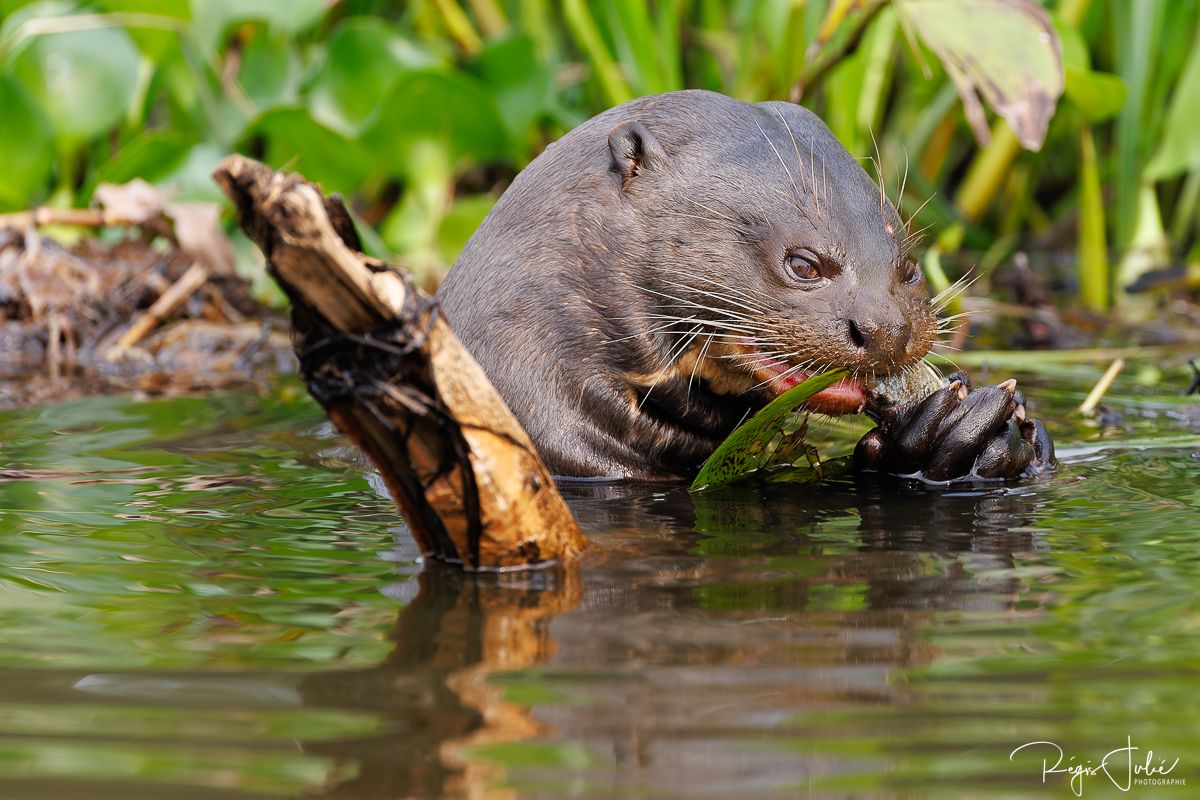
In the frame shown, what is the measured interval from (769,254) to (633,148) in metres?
0.41

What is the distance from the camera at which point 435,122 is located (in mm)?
6699

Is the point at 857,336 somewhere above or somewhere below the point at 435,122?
below

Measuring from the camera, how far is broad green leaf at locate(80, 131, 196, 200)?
250 inches

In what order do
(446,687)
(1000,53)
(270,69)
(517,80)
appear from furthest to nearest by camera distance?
1. (270,69)
2. (517,80)
3. (1000,53)
4. (446,687)

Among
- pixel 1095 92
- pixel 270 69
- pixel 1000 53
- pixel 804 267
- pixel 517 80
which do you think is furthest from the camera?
pixel 270 69

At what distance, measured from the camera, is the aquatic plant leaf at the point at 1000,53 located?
13.5 feet

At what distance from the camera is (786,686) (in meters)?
2.02

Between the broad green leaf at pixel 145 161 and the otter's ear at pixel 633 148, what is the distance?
335cm

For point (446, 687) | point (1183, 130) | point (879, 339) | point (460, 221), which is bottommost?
point (446, 687)

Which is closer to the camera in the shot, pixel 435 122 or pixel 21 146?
pixel 21 146

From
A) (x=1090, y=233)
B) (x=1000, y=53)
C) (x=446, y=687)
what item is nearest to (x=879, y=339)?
(x=1000, y=53)

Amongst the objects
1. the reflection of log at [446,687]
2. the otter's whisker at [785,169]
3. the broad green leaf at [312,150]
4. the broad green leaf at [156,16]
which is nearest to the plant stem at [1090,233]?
the broad green leaf at [312,150]

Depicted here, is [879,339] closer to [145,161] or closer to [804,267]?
[804,267]

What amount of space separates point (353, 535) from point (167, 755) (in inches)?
48.0
